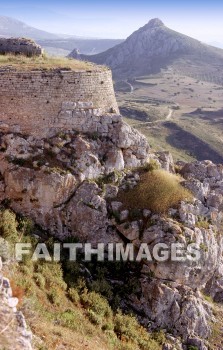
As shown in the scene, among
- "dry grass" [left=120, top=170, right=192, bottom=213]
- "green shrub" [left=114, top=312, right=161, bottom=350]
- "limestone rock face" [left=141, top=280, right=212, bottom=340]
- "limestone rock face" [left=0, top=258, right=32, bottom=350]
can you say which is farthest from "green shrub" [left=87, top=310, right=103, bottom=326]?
"dry grass" [left=120, top=170, right=192, bottom=213]

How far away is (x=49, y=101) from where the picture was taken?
18.0 metres

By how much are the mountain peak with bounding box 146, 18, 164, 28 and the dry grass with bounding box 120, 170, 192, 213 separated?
561 ft

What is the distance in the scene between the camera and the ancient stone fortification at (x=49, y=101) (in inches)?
691

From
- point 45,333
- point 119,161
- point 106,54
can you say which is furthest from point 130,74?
point 45,333

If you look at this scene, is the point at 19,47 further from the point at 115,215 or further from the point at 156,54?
the point at 156,54

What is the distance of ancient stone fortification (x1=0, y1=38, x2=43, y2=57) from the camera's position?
2073 cm

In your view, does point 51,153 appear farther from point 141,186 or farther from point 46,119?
point 141,186

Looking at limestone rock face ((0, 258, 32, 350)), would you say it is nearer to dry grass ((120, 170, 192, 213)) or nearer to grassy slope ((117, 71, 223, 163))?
dry grass ((120, 170, 192, 213))

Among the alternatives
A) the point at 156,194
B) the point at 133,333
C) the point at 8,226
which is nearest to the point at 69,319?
the point at 133,333

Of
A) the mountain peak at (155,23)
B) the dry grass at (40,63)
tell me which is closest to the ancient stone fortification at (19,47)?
the dry grass at (40,63)

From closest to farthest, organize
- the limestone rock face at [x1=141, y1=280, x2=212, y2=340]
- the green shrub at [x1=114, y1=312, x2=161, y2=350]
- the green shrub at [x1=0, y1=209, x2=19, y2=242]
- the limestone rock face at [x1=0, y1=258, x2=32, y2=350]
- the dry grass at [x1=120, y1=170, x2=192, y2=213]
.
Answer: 1. the limestone rock face at [x1=0, y1=258, x2=32, y2=350]
2. the green shrub at [x1=114, y1=312, x2=161, y2=350]
3. the green shrub at [x1=0, y1=209, x2=19, y2=242]
4. the limestone rock face at [x1=141, y1=280, x2=212, y2=340]
5. the dry grass at [x1=120, y1=170, x2=192, y2=213]

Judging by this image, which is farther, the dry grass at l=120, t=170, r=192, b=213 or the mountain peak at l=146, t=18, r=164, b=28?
the mountain peak at l=146, t=18, r=164, b=28

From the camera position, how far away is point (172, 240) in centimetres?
1625

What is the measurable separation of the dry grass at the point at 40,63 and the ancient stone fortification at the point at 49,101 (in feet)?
1.82
